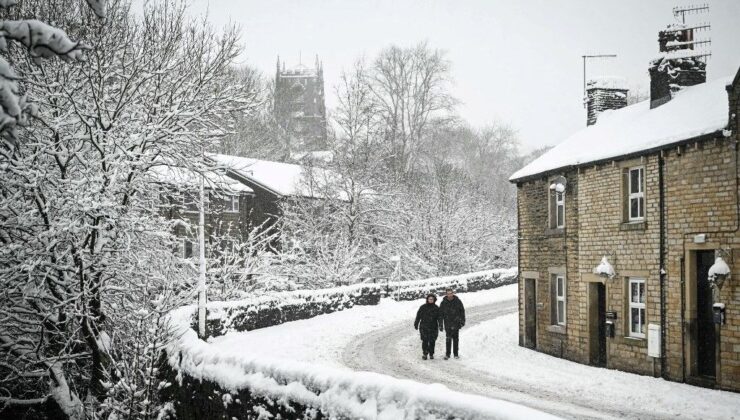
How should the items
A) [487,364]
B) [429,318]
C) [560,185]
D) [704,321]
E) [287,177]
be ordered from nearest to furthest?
1. [704,321]
2. [487,364]
3. [429,318]
4. [560,185]
5. [287,177]

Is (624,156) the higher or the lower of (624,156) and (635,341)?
the higher

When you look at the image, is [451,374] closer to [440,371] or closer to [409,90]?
[440,371]

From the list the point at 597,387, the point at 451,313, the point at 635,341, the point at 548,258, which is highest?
the point at 548,258

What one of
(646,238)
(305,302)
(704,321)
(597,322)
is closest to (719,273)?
(704,321)

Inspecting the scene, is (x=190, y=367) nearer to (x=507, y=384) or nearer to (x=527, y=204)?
(x=507, y=384)

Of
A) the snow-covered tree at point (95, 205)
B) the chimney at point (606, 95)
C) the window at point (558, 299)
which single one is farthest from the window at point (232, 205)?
the window at point (558, 299)

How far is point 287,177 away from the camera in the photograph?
45312 mm

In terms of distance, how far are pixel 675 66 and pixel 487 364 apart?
10479 mm

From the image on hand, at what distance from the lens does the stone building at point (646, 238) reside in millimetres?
14000

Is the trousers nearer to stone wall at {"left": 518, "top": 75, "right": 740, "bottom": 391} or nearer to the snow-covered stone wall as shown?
stone wall at {"left": 518, "top": 75, "right": 740, "bottom": 391}

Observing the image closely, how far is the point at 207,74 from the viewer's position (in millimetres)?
15344

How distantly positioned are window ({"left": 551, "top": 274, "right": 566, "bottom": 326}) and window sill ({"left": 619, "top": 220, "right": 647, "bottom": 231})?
3382 mm

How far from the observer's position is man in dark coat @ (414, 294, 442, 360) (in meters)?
18.2

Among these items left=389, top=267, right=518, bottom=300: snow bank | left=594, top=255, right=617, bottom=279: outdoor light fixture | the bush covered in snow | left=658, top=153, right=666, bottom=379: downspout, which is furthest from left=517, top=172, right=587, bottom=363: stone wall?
left=389, top=267, right=518, bottom=300: snow bank
